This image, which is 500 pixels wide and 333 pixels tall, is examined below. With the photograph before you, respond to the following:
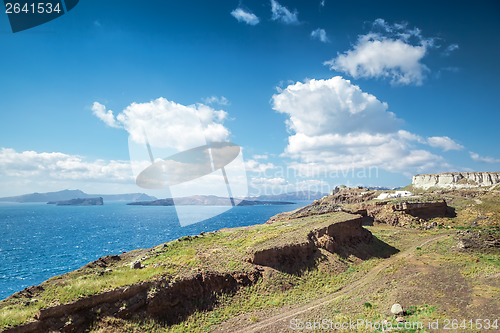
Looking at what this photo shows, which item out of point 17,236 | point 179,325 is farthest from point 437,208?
point 17,236

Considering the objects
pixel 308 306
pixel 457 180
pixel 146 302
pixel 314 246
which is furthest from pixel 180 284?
pixel 457 180

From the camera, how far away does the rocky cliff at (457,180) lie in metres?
112

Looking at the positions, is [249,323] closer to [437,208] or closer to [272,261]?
[272,261]

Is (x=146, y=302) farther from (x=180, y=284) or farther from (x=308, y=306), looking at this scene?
(x=308, y=306)

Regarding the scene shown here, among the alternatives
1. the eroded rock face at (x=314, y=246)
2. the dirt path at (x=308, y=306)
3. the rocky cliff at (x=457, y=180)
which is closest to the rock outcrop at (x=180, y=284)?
the eroded rock face at (x=314, y=246)

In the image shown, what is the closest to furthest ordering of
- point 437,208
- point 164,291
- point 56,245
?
point 164,291 → point 437,208 → point 56,245

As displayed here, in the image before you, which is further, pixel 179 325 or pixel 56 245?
pixel 56 245

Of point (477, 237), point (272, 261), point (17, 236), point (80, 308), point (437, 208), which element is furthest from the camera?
point (17, 236)

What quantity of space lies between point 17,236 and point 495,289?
128162mm

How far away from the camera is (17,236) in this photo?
8875 cm

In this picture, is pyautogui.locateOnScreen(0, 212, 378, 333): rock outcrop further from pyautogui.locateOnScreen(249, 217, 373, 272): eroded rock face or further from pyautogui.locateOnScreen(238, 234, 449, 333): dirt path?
pyautogui.locateOnScreen(238, 234, 449, 333): dirt path

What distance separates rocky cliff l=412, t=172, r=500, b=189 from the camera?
112m

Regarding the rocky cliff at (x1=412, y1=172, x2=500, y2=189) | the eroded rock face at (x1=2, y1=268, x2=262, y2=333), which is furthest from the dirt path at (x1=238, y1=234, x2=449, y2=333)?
the rocky cliff at (x1=412, y1=172, x2=500, y2=189)

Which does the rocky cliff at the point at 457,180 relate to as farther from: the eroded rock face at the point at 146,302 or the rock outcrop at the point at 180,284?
the eroded rock face at the point at 146,302
